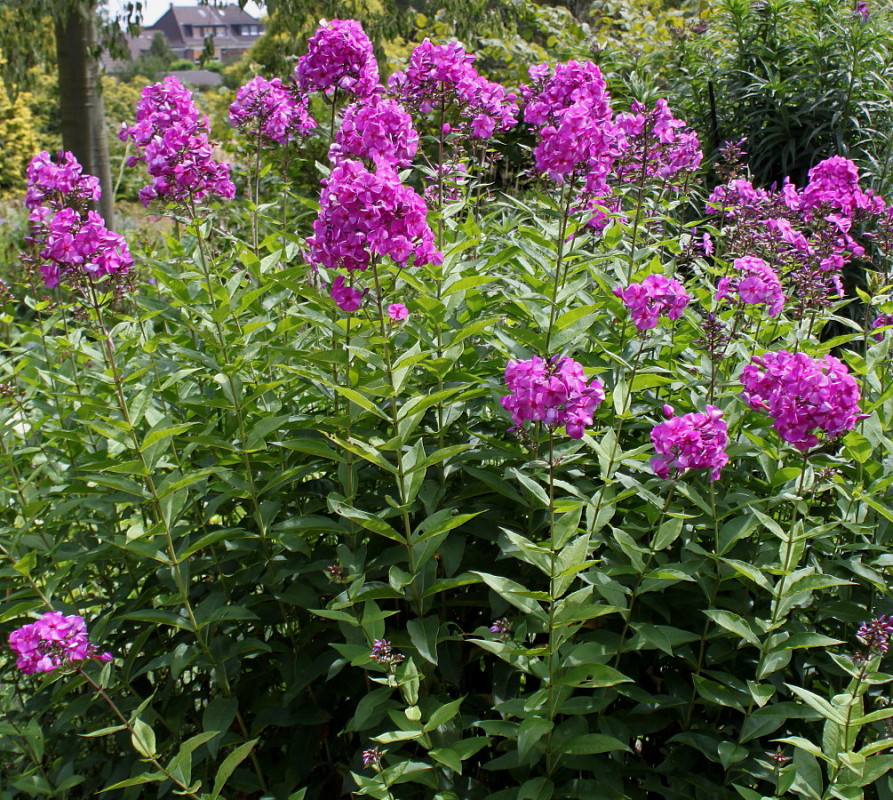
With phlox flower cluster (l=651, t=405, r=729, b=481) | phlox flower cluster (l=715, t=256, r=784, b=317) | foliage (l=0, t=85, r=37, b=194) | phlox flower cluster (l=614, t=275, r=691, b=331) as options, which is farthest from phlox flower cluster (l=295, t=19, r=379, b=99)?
foliage (l=0, t=85, r=37, b=194)

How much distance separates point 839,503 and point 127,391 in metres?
2.42

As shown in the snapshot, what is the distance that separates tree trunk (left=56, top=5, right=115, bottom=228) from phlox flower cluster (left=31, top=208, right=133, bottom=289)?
7148 millimetres

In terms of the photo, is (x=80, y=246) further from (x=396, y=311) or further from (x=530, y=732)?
(x=530, y=732)

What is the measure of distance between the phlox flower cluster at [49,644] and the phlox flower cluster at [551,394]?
1.29 m

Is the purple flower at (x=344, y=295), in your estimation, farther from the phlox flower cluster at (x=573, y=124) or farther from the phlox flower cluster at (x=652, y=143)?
the phlox flower cluster at (x=652, y=143)

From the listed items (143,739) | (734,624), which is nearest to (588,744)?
(734,624)

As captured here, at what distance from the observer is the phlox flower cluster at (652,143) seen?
3549 mm

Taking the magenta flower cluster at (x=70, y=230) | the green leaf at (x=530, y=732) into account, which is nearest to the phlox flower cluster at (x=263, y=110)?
the magenta flower cluster at (x=70, y=230)

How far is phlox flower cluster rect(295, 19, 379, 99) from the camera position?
324 centimetres

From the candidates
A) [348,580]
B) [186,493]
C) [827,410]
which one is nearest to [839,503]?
[827,410]

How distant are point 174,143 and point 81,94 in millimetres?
7525

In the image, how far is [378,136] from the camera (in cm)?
267

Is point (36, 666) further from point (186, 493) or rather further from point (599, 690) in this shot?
point (599, 690)

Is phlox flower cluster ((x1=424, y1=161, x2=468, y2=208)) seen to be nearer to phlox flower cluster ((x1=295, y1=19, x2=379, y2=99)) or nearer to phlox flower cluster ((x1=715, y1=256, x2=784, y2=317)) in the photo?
phlox flower cluster ((x1=295, y1=19, x2=379, y2=99))
